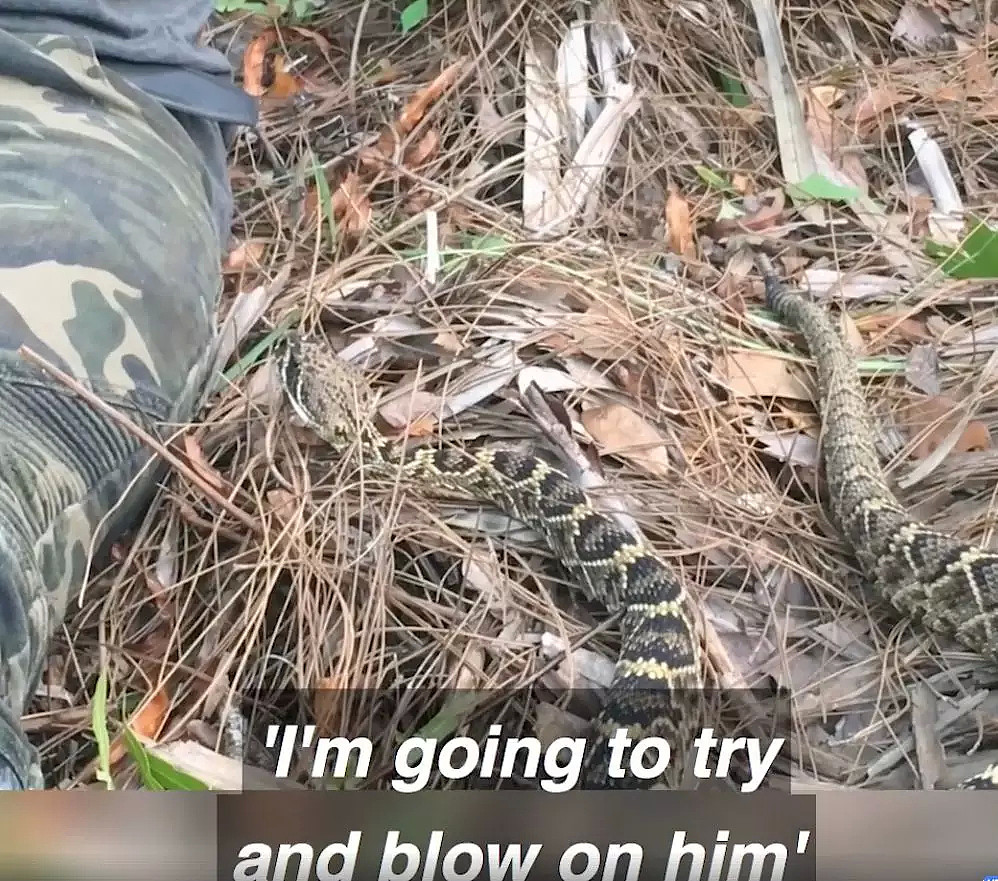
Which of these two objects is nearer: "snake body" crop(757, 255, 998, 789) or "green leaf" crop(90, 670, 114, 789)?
"green leaf" crop(90, 670, 114, 789)

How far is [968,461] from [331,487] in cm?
86

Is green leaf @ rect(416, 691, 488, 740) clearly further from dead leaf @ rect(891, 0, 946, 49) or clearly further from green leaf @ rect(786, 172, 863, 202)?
A: dead leaf @ rect(891, 0, 946, 49)

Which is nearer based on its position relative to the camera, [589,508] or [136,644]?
[136,644]

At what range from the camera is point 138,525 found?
1267 mm

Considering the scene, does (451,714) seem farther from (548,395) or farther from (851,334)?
(851,334)

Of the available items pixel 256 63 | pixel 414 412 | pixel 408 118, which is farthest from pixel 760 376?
pixel 256 63

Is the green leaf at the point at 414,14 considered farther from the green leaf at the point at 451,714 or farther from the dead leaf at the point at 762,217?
the green leaf at the point at 451,714

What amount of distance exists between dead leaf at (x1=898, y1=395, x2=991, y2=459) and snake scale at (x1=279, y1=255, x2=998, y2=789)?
0.23ft

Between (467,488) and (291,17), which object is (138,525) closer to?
(467,488)

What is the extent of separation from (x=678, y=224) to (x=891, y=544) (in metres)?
0.64

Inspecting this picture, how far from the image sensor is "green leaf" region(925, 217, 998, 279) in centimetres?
156

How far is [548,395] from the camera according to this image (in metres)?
1.43

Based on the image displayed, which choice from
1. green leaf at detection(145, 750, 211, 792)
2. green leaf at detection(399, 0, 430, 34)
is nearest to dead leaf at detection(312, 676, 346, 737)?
green leaf at detection(145, 750, 211, 792)

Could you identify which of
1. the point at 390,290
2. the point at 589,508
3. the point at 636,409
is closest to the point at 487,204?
the point at 390,290
